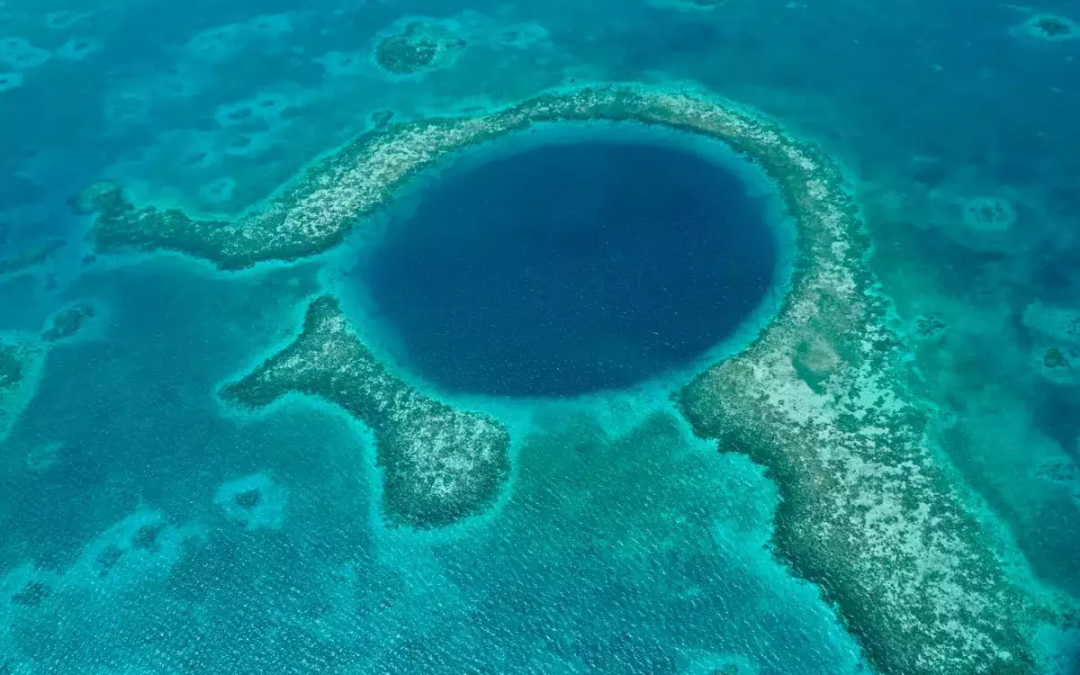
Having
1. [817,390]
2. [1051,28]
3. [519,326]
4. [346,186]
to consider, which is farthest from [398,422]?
[1051,28]

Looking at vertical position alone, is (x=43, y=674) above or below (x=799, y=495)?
below

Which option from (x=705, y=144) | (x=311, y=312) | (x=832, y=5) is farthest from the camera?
(x=832, y=5)

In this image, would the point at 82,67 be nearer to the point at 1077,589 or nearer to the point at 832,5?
the point at 832,5

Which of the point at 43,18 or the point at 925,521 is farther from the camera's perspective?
the point at 43,18

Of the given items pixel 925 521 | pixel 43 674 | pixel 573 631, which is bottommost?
pixel 43 674

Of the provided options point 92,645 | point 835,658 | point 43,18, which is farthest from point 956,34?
point 43,18

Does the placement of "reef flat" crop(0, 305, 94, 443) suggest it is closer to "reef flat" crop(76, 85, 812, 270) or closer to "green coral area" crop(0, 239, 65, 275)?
"green coral area" crop(0, 239, 65, 275)

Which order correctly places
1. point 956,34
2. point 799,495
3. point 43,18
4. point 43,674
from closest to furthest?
point 43,674 < point 799,495 < point 956,34 < point 43,18
